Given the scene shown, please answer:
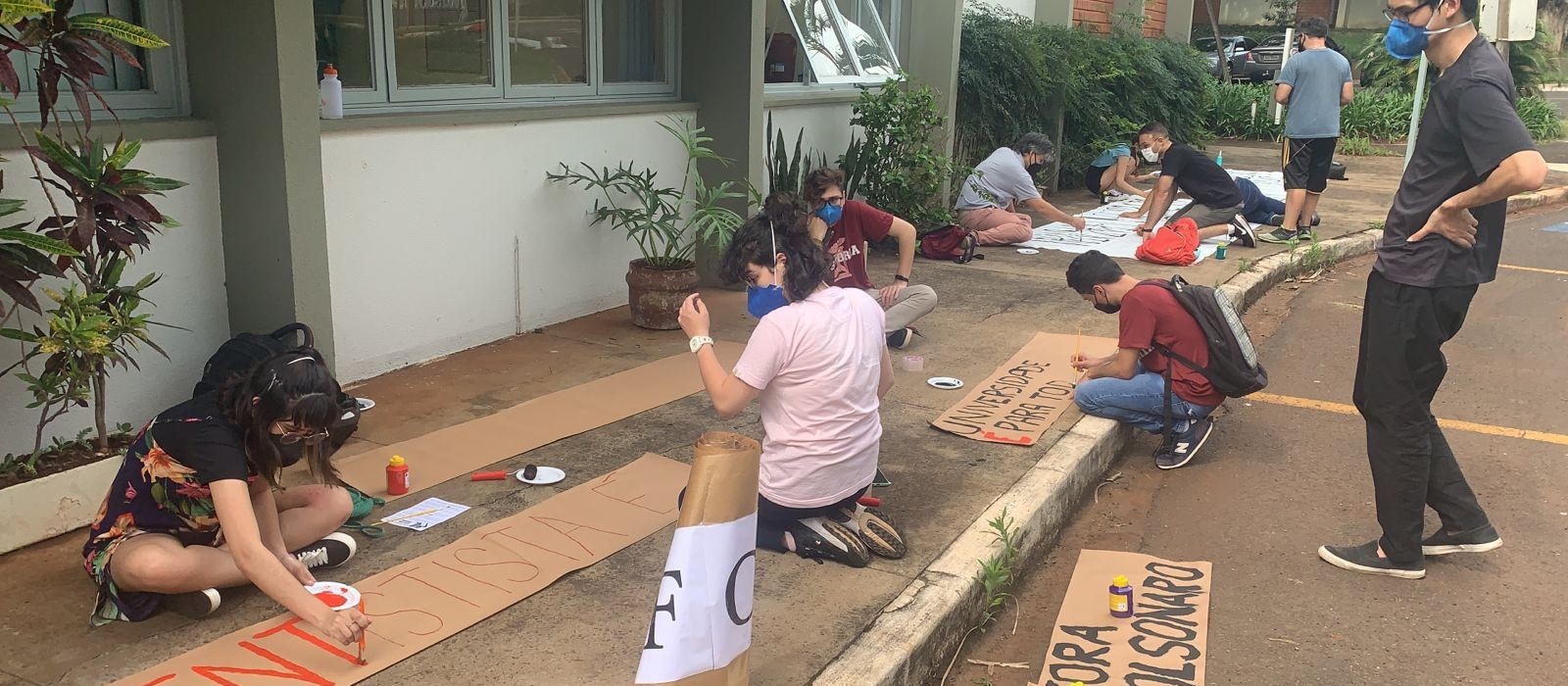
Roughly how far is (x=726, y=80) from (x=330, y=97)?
3073mm

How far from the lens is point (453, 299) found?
6.33 metres

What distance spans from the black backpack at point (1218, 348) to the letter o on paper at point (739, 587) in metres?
3.03

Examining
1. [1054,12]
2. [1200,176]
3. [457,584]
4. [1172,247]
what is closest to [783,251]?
[457,584]

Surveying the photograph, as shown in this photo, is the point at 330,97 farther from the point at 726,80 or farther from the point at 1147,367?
the point at 1147,367

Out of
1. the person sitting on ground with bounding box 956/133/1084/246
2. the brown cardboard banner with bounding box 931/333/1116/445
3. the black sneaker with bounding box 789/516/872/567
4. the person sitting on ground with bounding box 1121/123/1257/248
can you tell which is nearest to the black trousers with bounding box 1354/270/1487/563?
the brown cardboard banner with bounding box 931/333/1116/445

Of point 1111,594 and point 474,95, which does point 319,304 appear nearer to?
point 474,95

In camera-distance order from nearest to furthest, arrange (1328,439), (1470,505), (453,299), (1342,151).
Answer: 1. (1470,505)
2. (1328,439)
3. (453,299)
4. (1342,151)

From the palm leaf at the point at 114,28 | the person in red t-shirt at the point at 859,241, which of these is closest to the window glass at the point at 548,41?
the person in red t-shirt at the point at 859,241

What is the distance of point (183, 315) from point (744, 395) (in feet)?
8.75

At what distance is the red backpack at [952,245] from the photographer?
9555 mm

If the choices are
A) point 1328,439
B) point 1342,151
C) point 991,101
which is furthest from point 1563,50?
point 1328,439

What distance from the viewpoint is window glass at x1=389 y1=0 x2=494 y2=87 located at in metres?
6.03

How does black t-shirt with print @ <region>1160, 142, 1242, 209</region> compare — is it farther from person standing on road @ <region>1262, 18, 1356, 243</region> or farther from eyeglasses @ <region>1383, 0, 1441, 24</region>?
eyeglasses @ <region>1383, 0, 1441, 24</region>

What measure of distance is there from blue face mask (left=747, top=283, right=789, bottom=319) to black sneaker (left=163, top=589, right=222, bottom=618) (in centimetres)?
189
